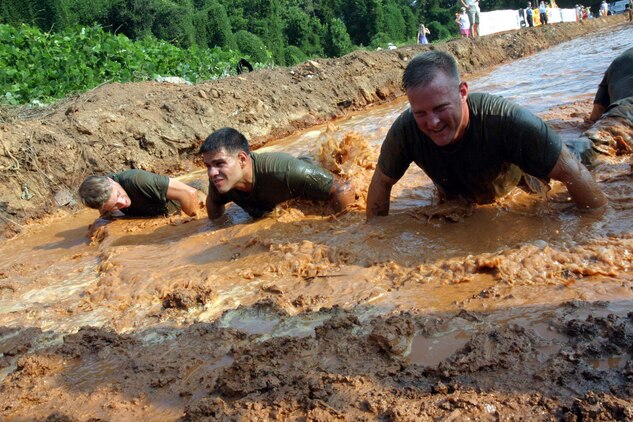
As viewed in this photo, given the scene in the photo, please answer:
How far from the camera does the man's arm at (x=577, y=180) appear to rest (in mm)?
3670

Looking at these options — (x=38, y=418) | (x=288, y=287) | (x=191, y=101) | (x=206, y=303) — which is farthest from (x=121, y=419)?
(x=191, y=101)

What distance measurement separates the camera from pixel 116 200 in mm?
5938

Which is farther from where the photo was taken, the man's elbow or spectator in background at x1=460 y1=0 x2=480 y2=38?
spectator in background at x1=460 y1=0 x2=480 y2=38

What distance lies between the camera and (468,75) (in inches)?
701

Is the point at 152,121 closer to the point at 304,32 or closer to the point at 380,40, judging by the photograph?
the point at 304,32

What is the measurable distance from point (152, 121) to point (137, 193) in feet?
10.4

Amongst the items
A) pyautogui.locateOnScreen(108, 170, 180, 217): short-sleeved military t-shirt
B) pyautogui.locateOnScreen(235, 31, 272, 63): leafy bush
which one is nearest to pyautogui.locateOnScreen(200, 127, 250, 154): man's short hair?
pyautogui.locateOnScreen(108, 170, 180, 217): short-sleeved military t-shirt

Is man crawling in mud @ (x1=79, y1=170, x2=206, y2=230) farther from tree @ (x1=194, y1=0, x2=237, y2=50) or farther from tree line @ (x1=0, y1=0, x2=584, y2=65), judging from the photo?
tree @ (x1=194, y1=0, x2=237, y2=50)

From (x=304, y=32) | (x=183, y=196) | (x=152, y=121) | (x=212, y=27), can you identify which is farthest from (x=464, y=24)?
(x=183, y=196)

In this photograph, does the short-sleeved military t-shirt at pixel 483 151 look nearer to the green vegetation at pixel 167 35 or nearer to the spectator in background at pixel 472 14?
the green vegetation at pixel 167 35

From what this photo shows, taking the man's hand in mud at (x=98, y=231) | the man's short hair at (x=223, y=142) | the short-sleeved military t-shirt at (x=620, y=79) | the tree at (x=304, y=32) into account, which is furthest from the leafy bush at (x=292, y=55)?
the man's short hair at (x=223, y=142)

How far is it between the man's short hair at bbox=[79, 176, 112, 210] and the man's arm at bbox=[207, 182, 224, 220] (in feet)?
3.61

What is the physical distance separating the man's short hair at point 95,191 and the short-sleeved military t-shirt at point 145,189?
32 centimetres

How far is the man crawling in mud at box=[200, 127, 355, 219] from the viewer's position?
4906 mm
